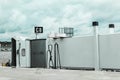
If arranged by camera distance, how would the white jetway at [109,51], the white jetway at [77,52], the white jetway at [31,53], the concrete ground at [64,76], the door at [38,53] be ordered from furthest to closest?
the white jetway at [31,53] → the door at [38,53] → the white jetway at [77,52] → the white jetway at [109,51] → the concrete ground at [64,76]

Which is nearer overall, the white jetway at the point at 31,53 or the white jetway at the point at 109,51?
the white jetway at the point at 109,51

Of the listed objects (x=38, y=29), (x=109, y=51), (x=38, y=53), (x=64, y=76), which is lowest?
(x=64, y=76)

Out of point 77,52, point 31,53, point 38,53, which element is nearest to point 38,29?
point 31,53

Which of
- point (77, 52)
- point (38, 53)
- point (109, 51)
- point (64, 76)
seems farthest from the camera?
point (38, 53)

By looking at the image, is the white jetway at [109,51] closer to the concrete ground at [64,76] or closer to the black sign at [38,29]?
the concrete ground at [64,76]

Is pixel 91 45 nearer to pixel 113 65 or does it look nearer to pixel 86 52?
pixel 86 52

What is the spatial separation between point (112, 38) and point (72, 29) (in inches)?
286

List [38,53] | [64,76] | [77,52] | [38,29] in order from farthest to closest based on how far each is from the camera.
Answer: [38,29]
[38,53]
[77,52]
[64,76]

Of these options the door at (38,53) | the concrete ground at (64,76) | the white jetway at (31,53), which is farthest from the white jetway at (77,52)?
the concrete ground at (64,76)

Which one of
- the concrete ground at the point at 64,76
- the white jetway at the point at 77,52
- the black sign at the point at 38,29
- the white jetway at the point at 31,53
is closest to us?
the concrete ground at the point at 64,76

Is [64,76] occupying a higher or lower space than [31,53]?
lower

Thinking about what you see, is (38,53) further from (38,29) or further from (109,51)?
(109,51)

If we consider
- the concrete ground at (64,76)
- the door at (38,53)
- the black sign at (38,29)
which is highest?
the black sign at (38,29)

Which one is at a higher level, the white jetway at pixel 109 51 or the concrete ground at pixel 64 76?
the white jetway at pixel 109 51
